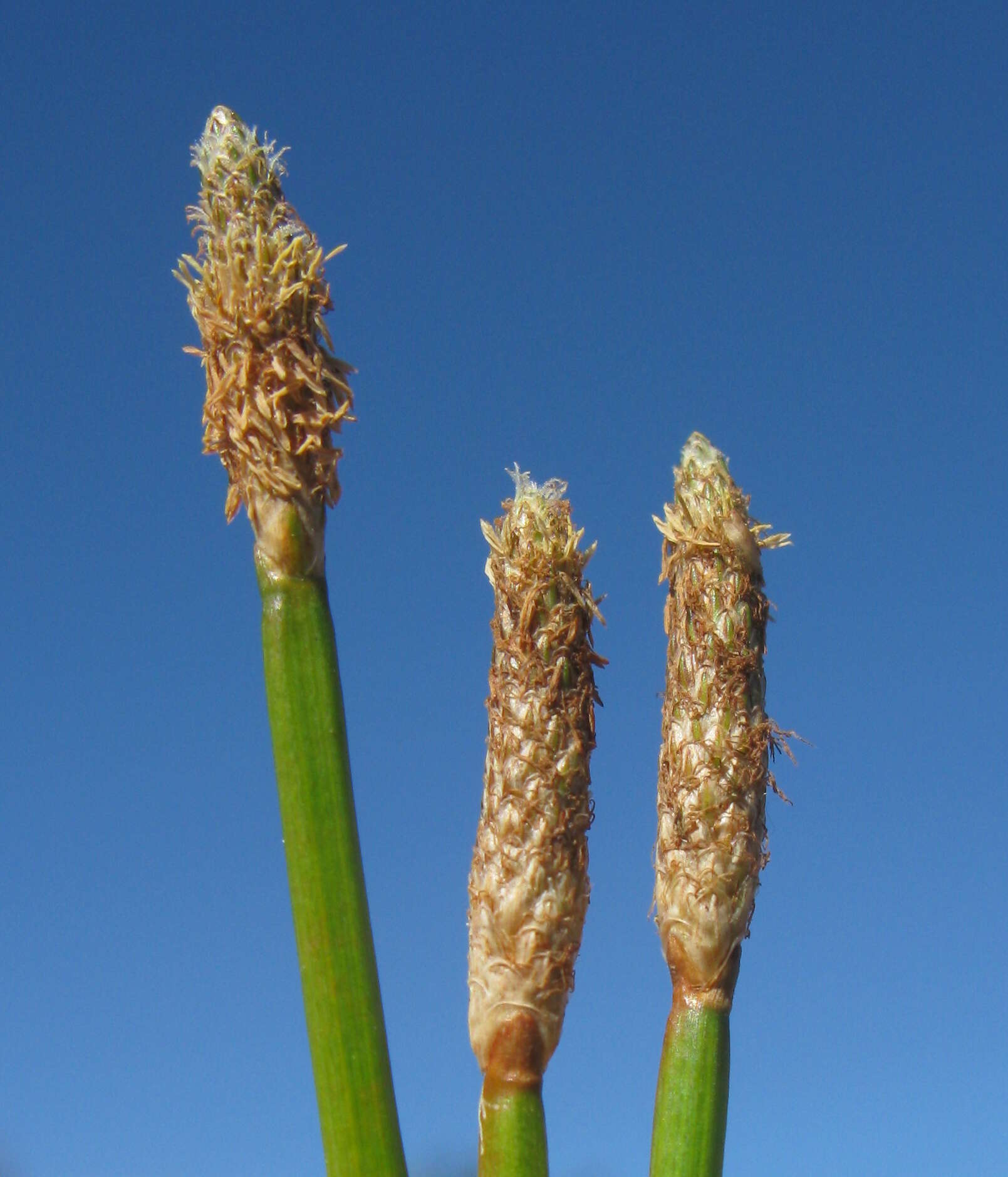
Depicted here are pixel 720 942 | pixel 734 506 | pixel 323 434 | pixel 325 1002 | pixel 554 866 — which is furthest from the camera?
pixel 734 506

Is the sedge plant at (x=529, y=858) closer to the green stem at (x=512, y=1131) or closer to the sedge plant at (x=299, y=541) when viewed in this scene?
the green stem at (x=512, y=1131)

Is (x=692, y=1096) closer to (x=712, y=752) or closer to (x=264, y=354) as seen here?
(x=712, y=752)

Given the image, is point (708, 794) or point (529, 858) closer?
point (529, 858)

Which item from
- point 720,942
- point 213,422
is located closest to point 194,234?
point 213,422

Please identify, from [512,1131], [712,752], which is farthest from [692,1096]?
[712,752]

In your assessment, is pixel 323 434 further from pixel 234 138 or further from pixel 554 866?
pixel 554 866

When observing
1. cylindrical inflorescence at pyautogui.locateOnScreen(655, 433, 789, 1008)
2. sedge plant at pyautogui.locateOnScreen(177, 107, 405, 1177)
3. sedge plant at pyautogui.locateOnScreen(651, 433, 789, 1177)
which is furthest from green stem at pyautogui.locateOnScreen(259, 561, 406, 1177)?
cylindrical inflorescence at pyautogui.locateOnScreen(655, 433, 789, 1008)
